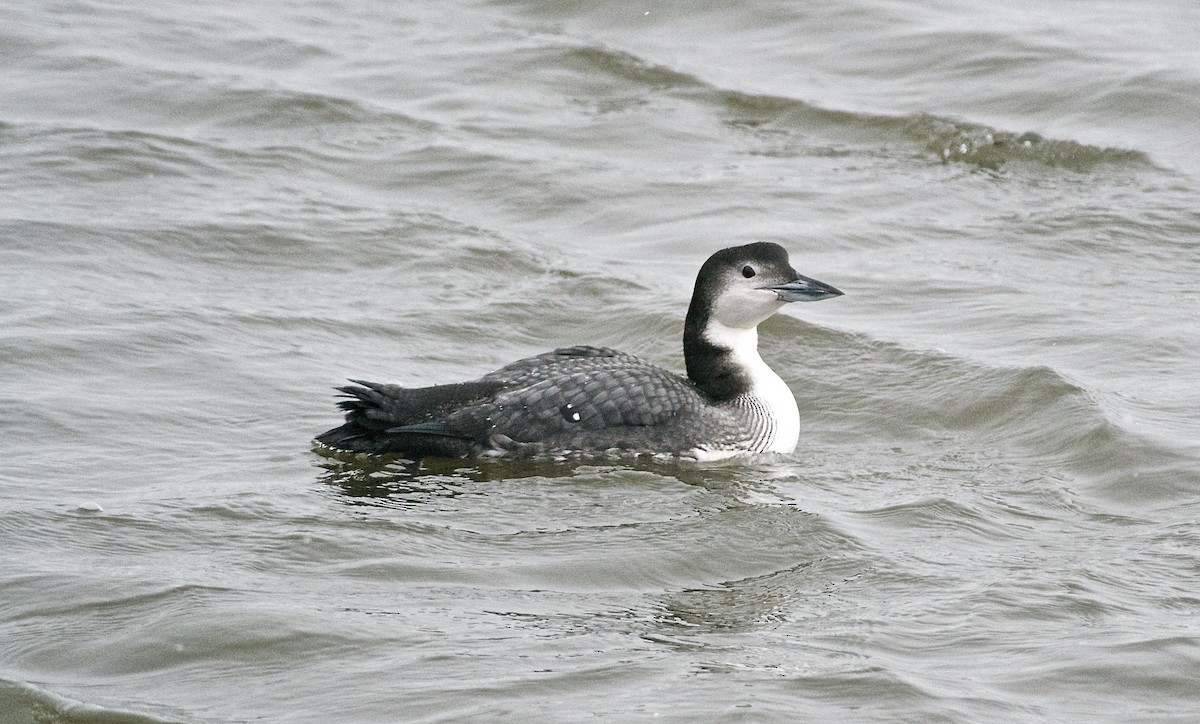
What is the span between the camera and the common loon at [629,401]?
23.9 ft

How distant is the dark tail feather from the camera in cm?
721

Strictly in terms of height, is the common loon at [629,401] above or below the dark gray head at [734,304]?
below

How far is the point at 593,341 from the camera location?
922cm

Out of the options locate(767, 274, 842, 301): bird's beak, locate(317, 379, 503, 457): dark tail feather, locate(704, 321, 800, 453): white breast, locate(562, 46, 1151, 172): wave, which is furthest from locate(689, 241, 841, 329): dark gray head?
locate(562, 46, 1151, 172): wave

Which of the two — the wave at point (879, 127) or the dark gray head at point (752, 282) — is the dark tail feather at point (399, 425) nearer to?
the dark gray head at point (752, 282)

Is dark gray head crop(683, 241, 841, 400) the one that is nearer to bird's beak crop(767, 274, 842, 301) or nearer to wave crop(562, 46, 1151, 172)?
bird's beak crop(767, 274, 842, 301)

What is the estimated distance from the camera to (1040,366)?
8.41 meters

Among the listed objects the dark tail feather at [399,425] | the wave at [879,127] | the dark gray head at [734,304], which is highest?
the wave at [879,127]

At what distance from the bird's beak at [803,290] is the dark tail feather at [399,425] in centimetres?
141

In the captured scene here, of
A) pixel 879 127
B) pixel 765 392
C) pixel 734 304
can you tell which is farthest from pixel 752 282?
pixel 879 127

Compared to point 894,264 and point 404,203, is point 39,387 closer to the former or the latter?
point 404,203

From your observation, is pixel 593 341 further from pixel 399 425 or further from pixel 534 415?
pixel 399 425

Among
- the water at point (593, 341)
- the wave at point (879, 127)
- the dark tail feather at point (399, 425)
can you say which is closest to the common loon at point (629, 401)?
the dark tail feather at point (399, 425)

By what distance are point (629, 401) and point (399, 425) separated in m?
0.95
